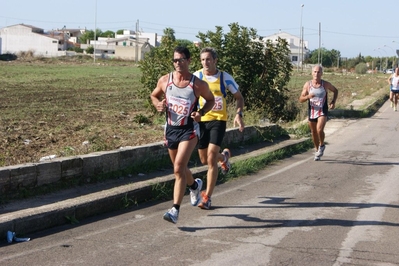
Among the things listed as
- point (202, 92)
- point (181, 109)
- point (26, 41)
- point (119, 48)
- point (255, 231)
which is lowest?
point (255, 231)

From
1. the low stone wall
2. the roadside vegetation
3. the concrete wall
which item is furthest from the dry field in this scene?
the concrete wall

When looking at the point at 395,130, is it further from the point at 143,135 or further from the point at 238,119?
the point at 238,119

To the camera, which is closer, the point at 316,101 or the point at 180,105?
the point at 180,105

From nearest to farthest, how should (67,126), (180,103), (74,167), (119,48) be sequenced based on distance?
1. (180,103)
2. (74,167)
3. (67,126)
4. (119,48)

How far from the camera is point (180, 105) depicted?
25.1 ft

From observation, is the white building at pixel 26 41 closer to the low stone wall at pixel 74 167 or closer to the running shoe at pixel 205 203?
the low stone wall at pixel 74 167

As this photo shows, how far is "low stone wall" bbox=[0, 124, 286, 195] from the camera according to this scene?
26.9 feet

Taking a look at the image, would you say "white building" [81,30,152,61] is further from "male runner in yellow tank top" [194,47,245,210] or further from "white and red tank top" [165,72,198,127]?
"white and red tank top" [165,72,198,127]

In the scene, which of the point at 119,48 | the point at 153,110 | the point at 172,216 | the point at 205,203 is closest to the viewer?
the point at 172,216

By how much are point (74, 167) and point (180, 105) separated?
2275 mm

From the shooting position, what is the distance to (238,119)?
9.02m

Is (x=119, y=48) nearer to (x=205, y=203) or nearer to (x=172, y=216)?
(x=205, y=203)

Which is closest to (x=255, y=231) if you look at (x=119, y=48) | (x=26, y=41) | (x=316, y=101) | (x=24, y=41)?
(x=316, y=101)

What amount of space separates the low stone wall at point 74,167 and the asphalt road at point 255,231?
1078 mm
